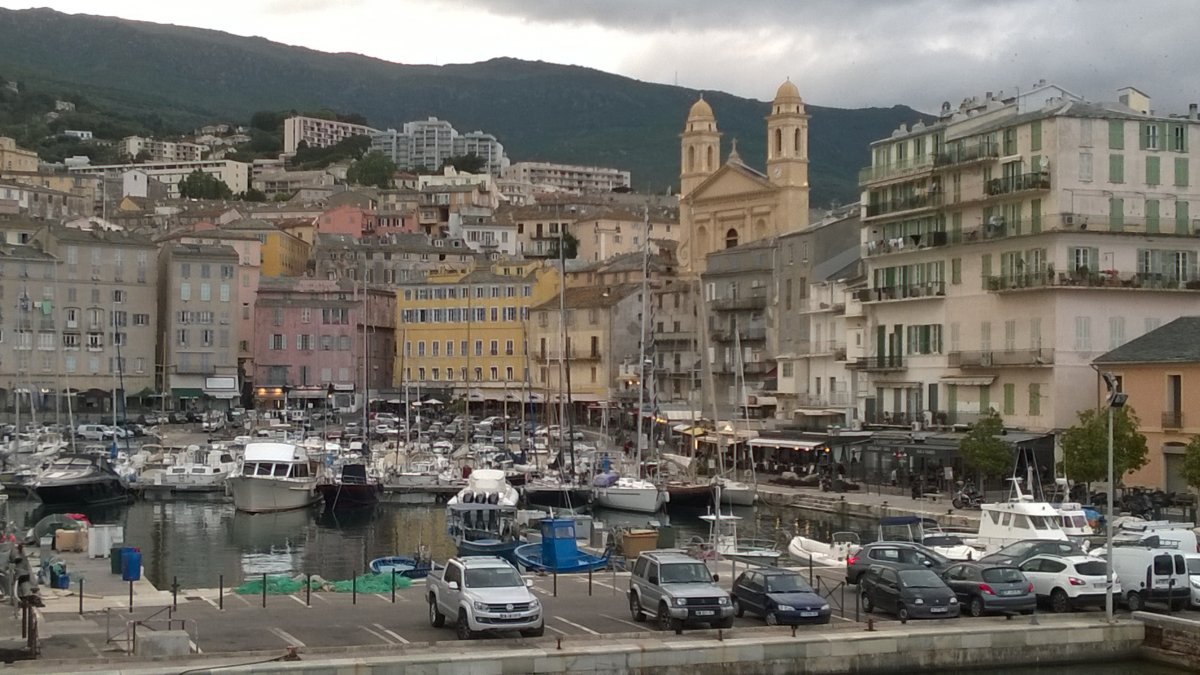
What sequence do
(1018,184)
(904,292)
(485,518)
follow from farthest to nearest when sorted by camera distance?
1. (904,292)
2. (1018,184)
3. (485,518)

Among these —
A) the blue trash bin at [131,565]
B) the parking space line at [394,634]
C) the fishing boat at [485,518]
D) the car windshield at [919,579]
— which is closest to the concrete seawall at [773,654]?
the car windshield at [919,579]

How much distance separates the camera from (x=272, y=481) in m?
75.1

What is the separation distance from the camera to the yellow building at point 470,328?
429ft

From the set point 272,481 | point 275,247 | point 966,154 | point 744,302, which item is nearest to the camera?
point 966,154

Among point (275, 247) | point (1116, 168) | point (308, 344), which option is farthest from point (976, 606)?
point (275, 247)

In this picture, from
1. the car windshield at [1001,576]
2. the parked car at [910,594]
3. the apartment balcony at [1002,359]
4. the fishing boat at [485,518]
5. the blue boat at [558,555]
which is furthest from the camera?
the apartment balcony at [1002,359]

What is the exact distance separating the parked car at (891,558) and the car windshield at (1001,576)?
2.15 metres

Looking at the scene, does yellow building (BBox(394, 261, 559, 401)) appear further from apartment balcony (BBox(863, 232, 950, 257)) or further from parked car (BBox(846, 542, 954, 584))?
parked car (BBox(846, 542, 954, 584))

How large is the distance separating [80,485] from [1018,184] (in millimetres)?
45797

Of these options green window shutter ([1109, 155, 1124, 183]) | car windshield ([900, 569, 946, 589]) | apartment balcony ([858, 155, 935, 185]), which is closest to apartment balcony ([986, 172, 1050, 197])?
green window shutter ([1109, 155, 1124, 183])

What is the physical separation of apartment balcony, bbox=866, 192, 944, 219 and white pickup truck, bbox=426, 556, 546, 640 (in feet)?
162

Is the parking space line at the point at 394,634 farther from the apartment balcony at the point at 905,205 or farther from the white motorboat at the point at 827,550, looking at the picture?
the apartment balcony at the point at 905,205

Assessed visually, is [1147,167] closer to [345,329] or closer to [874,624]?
[874,624]

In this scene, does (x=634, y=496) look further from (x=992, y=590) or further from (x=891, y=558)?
(x=992, y=590)
